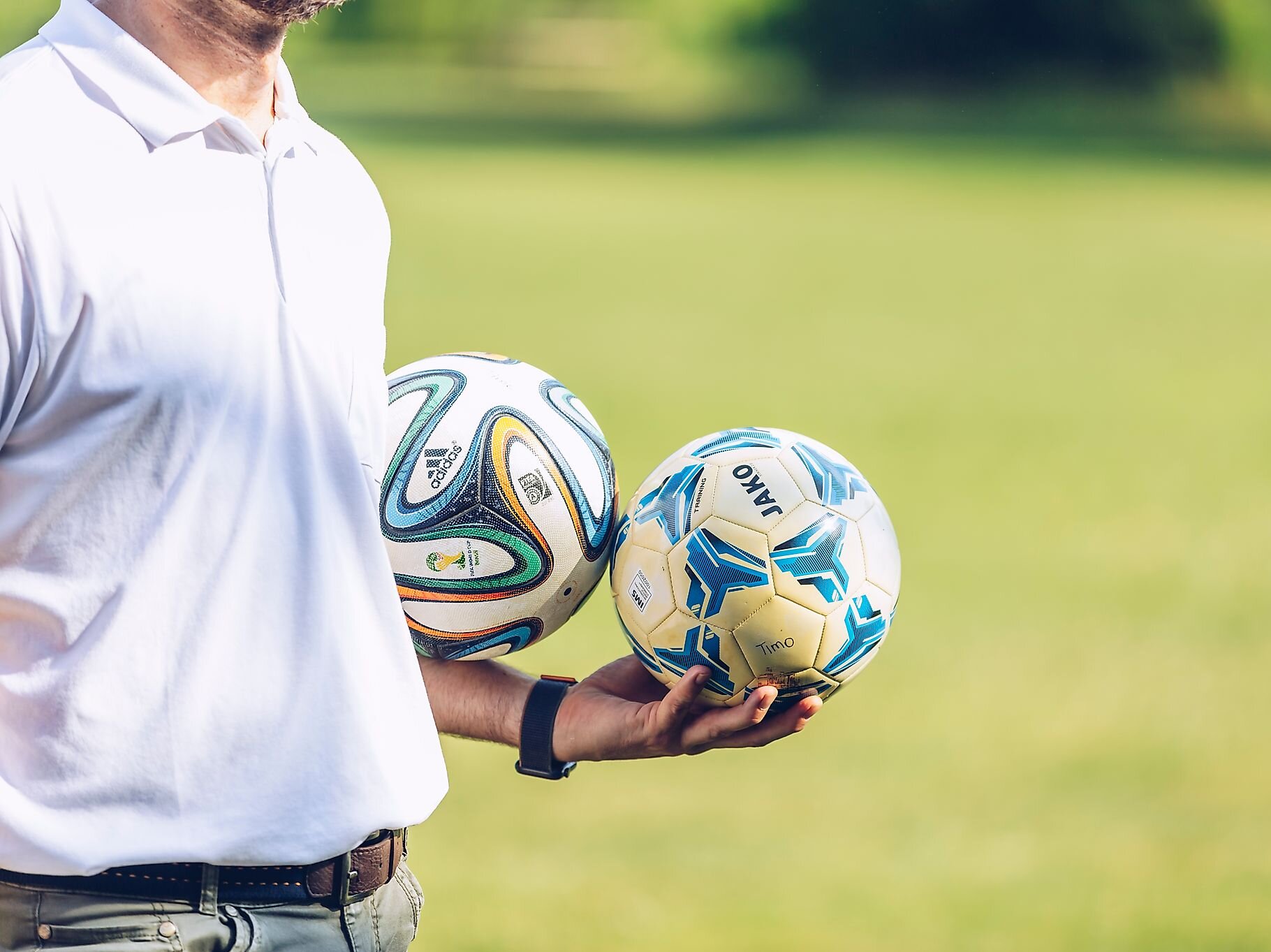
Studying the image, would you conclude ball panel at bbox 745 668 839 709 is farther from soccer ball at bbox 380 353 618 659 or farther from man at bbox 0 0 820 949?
man at bbox 0 0 820 949

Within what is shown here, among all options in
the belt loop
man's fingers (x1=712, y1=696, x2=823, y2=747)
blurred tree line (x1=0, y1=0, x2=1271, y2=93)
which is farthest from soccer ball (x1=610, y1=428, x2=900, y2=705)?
blurred tree line (x1=0, y1=0, x2=1271, y2=93)

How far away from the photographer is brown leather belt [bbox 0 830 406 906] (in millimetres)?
2145

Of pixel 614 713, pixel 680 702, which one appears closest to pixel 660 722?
pixel 680 702

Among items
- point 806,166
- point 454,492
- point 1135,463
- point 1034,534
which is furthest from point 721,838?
point 806,166

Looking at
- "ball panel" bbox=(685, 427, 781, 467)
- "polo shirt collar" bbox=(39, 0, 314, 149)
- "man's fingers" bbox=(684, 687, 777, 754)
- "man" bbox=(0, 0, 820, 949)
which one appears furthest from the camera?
"ball panel" bbox=(685, 427, 781, 467)

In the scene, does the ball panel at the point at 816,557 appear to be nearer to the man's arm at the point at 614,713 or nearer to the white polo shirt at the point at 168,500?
the man's arm at the point at 614,713

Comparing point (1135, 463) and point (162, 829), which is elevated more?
point (162, 829)

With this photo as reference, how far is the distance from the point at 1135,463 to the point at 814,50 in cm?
4724

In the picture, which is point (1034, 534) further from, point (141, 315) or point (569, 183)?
point (569, 183)

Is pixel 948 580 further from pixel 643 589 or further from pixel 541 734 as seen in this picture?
pixel 541 734

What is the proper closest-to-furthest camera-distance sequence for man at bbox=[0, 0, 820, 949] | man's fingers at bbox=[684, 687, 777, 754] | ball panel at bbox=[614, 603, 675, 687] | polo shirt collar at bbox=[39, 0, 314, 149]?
man at bbox=[0, 0, 820, 949] → polo shirt collar at bbox=[39, 0, 314, 149] → man's fingers at bbox=[684, 687, 777, 754] → ball panel at bbox=[614, 603, 675, 687]

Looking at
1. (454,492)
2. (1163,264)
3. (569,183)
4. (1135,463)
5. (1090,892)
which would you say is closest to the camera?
(454,492)

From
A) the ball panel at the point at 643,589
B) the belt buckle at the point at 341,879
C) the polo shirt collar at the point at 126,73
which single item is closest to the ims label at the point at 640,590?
the ball panel at the point at 643,589

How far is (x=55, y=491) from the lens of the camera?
6.69 feet
